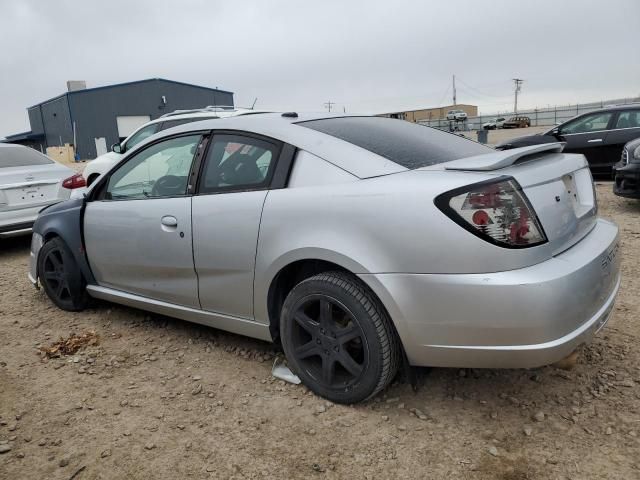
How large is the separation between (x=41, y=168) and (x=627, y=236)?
278 inches

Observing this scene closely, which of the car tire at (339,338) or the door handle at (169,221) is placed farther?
the door handle at (169,221)

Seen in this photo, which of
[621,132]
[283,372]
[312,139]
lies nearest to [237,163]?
[312,139]

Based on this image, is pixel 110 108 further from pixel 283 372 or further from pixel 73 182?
pixel 283 372

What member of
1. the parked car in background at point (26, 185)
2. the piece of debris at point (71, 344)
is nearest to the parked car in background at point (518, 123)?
the parked car in background at point (26, 185)

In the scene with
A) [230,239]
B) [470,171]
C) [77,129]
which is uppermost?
[77,129]

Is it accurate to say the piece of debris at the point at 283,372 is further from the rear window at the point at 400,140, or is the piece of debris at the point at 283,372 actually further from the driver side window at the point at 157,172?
the rear window at the point at 400,140

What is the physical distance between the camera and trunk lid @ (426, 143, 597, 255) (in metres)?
2.20

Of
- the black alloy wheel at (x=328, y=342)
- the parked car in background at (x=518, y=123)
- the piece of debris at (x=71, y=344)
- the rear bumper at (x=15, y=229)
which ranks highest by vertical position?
the parked car in background at (x=518, y=123)

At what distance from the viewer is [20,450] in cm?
236

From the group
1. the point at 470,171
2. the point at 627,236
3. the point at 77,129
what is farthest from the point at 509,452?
the point at 77,129

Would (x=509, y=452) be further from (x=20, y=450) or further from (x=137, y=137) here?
(x=137, y=137)

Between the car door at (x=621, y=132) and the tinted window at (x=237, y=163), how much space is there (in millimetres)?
8144

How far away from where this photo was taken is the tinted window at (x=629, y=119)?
28.7 feet

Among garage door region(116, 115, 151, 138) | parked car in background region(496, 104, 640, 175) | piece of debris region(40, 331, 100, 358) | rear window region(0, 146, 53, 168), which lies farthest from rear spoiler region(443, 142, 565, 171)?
garage door region(116, 115, 151, 138)
